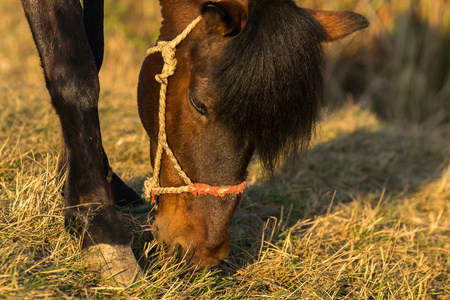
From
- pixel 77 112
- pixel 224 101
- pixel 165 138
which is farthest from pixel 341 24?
pixel 77 112

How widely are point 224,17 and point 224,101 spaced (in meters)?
0.29

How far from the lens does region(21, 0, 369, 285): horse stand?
160 centimetres

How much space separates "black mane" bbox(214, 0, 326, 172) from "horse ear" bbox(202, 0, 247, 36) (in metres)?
0.04

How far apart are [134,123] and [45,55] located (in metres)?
2.17

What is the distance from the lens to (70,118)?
1.71 m

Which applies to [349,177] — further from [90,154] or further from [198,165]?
[90,154]

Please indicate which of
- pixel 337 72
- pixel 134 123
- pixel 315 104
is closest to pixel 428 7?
pixel 337 72

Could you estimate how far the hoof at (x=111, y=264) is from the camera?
1.60 metres

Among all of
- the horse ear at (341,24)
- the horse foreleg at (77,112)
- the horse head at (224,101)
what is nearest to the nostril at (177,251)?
the horse head at (224,101)

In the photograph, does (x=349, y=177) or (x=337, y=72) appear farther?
(x=337, y=72)

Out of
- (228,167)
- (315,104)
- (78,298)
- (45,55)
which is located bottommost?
(78,298)

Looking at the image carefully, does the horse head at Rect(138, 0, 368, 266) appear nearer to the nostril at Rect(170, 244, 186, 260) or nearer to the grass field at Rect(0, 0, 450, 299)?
the nostril at Rect(170, 244, 186, 260)

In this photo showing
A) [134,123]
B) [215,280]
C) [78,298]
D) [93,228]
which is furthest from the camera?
[134,123]

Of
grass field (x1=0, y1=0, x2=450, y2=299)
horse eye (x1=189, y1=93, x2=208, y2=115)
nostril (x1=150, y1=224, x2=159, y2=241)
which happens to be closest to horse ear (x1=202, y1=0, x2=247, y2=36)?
horse eye (x1=189, y1=93, x2=208, y2=115)
